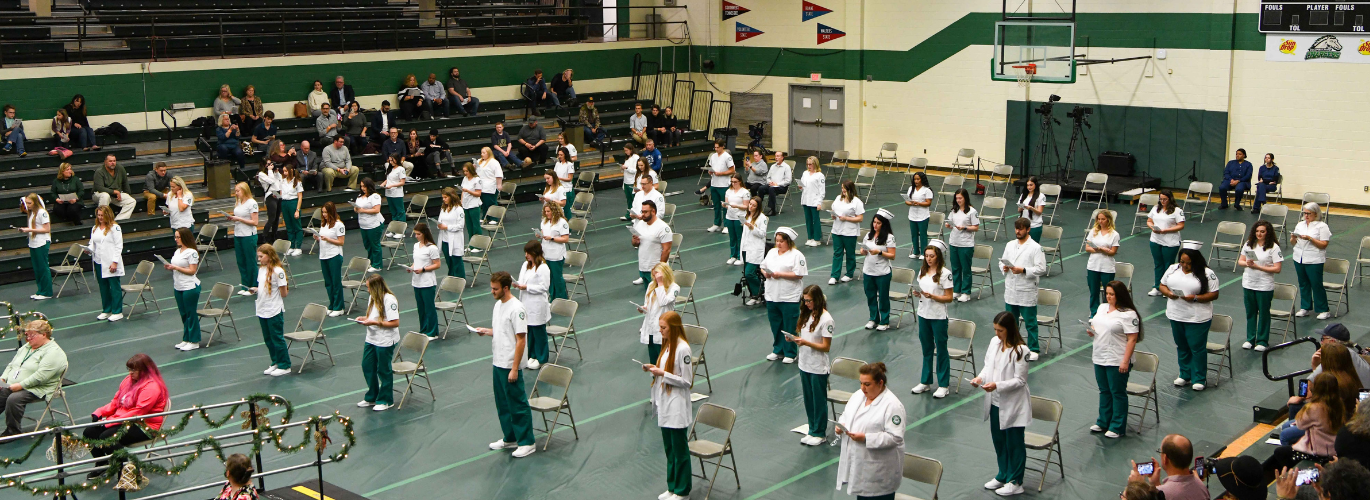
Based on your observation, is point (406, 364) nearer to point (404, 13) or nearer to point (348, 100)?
point (348, 100)

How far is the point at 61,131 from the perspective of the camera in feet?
66.4

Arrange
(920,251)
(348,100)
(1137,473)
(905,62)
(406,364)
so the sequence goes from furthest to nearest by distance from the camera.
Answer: (905,62), (348,100), (920,251), (406,364), (1137,473)

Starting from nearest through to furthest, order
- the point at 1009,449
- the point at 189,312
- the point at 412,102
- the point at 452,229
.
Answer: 1. the point at 1009,449
2. the point at 189,312
3. the point at 452,229
4. the point at 412,102

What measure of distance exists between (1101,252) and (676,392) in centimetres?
672

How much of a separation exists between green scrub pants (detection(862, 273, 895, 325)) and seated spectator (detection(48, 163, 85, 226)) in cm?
1258

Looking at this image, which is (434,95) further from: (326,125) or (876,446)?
(876,446)

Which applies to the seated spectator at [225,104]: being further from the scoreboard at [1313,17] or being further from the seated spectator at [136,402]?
the scoreboard at [1313,17]

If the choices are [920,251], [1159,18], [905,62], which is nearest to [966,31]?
[905,62]

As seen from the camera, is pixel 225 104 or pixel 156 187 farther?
pixel 225 104

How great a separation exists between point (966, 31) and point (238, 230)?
15580 mm

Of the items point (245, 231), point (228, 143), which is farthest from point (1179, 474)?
point (228, 143)

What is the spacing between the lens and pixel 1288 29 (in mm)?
21016

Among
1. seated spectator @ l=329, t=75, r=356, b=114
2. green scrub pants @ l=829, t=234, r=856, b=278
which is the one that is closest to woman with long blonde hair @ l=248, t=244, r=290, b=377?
green scrub pants @ l=829, t=234, r=856, b=278

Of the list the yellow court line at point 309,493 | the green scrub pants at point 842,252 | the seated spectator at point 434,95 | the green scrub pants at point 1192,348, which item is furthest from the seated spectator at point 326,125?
the green scrub pants at point 1192,348
